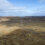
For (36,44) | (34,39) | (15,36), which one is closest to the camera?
(36,44)

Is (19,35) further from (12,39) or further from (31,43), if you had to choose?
(31,43)

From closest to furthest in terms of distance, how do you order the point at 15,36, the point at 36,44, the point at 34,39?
the point at 36,44
the point at 34,39
the point at 15,36

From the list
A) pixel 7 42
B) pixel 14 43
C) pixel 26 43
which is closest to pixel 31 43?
pixel 26 43

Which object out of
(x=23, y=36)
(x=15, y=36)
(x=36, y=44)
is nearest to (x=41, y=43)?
(x=36, y=44)

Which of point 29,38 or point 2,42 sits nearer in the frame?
point 2,42

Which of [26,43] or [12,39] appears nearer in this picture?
[26,43]

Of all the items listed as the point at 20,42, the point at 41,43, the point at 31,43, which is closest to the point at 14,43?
the point at 20,42

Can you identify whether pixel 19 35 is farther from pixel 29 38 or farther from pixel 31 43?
pixel 31 43
